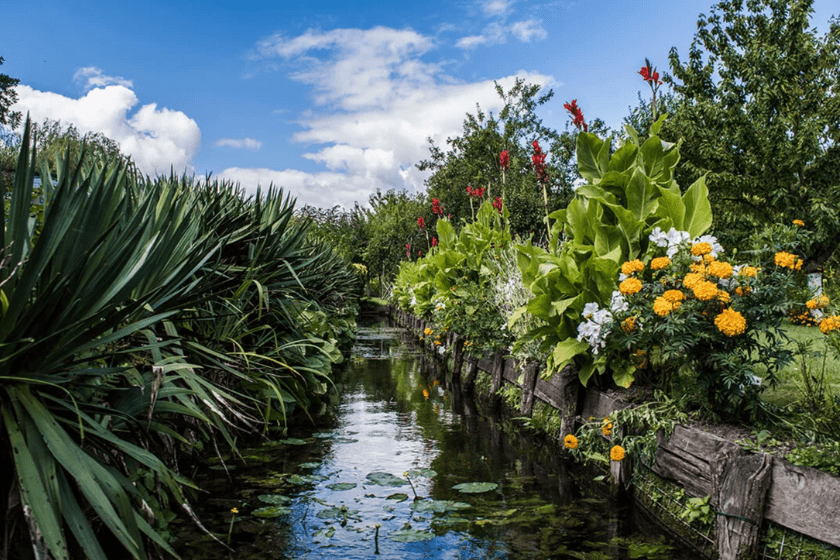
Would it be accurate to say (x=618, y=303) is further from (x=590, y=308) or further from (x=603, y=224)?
(x=603, y=224)

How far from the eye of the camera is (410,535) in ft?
10.3

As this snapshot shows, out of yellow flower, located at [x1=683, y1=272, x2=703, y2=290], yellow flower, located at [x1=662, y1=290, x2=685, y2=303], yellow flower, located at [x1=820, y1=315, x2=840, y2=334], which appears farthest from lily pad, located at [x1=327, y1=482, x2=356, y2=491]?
yellow flower, located at [x1=820, y1=315, x2=840, y2=334]

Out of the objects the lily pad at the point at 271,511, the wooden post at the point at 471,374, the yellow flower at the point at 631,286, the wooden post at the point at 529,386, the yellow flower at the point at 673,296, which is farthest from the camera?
the wooden post at the point at 471,374

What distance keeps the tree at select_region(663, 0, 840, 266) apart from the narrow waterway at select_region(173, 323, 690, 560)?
12.8 m

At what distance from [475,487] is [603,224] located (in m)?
2.02

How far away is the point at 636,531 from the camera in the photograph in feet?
10.8

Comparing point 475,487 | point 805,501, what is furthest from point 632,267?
point 475,487

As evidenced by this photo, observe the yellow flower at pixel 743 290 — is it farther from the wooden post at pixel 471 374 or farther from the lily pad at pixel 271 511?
the wooden post at pixel 471 374

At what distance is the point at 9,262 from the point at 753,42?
20460 mm

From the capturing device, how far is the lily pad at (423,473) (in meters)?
4.25

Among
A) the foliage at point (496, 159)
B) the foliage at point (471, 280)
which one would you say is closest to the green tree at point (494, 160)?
the foliage at point (496, 159)

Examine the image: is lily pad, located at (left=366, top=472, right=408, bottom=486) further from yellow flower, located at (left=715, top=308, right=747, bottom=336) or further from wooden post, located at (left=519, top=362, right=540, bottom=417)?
yellow flower, located at (left=715, top=308, right=747, bottom=336)

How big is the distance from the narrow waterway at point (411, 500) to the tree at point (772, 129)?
12835 mm

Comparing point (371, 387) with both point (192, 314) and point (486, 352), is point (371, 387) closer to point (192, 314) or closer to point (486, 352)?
point (486, 352)
